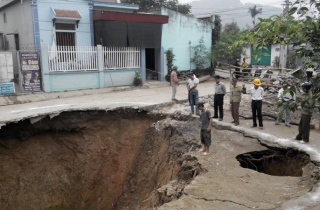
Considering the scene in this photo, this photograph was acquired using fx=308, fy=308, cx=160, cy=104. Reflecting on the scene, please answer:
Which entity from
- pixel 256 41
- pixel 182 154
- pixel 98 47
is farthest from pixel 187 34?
pixel 256 41

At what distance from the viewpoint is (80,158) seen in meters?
11.3

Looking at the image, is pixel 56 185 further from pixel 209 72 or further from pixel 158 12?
pixel 209 72

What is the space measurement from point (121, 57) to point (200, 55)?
6432 millimetres

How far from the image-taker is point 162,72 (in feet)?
59.5

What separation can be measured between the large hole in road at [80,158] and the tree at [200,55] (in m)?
9.93

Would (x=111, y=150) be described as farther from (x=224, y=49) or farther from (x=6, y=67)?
(x=224, y=49)

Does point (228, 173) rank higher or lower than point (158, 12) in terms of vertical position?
lower

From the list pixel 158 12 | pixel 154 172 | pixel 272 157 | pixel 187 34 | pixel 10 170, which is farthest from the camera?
pixel 187 34

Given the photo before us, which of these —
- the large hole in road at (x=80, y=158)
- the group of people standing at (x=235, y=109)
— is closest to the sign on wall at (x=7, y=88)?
the large hole in road at (x=80, y=158)

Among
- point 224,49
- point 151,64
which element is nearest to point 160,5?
point 224,49

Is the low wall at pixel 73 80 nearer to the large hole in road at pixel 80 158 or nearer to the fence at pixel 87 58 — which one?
the fence at pixel 87 58

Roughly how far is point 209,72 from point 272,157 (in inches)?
553

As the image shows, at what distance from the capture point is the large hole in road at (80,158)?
1027 centimetres

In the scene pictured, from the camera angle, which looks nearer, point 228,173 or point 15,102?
point 228,173
